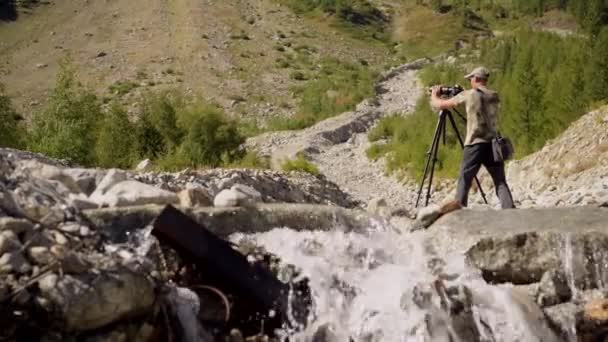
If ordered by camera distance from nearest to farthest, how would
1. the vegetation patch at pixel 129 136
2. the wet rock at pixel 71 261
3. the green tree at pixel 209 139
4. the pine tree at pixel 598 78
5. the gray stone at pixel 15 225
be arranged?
the wet rock at pixel 71 261, the gray stone at pixel 15 225, the vegetation patch at pixel 129 136, the green tree at pixel 209 139, the pine tree at pixel 598 78

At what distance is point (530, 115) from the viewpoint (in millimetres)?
18031

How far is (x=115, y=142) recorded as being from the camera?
50.9 feet

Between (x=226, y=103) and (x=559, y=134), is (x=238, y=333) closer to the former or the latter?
(x=559, y=134)

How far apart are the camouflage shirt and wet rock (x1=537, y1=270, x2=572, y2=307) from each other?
192 centimetres

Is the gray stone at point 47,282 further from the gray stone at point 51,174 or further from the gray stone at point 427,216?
the gray stone at point 427,216

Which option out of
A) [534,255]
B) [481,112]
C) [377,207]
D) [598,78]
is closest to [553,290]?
[534,255]

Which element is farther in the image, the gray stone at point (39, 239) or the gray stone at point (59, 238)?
the gray stone at point (59, 238)

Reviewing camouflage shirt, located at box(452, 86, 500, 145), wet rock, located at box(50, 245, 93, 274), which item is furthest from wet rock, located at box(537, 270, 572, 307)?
wet rock, located at box(50, 245, 93, 274)

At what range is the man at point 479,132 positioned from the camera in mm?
7496

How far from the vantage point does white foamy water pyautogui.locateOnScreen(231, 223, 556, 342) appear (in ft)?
17.7

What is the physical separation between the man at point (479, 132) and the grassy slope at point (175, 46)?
23444mm

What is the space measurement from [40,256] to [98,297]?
0.45 meters

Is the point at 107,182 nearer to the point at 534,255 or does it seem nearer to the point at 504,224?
the point at 504,224

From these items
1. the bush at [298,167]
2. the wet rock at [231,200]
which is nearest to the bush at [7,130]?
the bush at [298,167]
